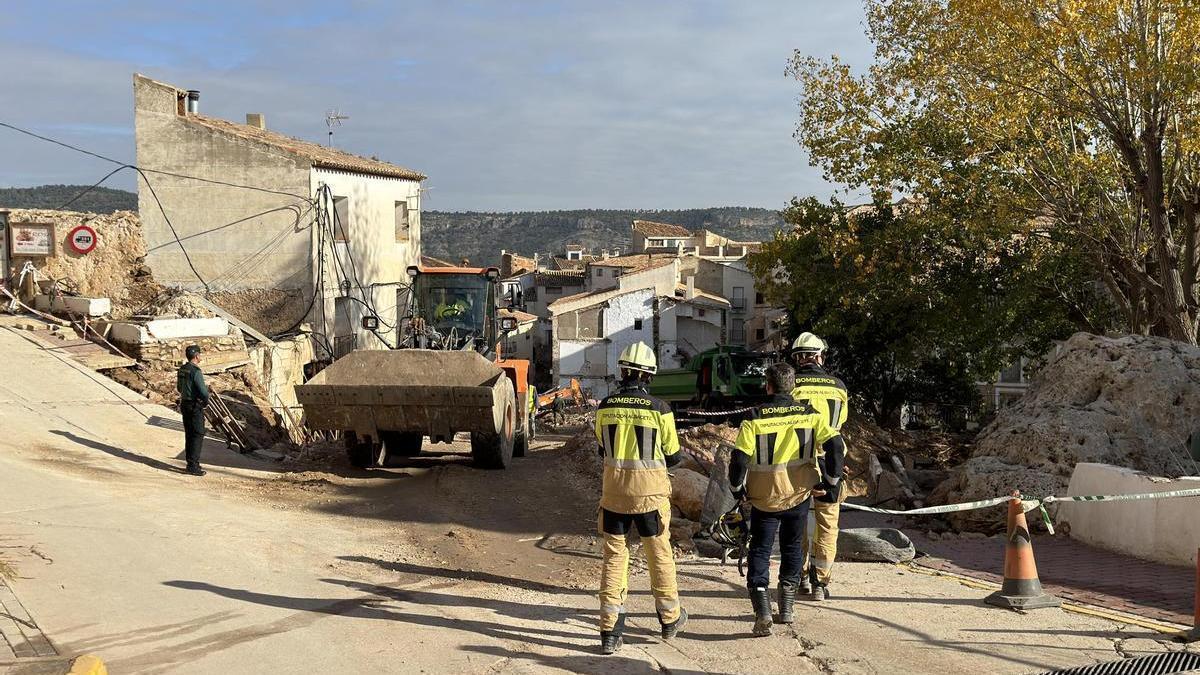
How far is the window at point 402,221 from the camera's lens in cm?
3080

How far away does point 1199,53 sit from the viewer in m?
14.0

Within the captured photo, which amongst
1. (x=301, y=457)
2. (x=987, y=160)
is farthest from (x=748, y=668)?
(x=987, y=160)

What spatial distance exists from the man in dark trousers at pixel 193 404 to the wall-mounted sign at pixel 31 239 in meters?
8.60

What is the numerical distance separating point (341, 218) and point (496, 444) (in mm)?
14590

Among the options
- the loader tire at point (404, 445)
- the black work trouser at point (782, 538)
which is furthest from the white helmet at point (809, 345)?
the loader tire at point (404, 445)

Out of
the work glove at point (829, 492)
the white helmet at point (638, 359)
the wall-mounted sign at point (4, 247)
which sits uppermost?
the wall-mounted sign at point (4, 247)

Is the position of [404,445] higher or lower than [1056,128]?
lower

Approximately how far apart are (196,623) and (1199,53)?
13539mm

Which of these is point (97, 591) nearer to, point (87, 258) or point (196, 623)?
point (196, 623)

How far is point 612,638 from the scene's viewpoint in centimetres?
642

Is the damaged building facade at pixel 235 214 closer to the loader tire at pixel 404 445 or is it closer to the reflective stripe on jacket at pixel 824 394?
the loader tire at pixel 404 445

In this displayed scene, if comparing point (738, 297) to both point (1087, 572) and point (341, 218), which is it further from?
point (1087, 572)

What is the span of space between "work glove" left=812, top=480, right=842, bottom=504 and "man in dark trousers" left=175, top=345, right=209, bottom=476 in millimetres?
7661

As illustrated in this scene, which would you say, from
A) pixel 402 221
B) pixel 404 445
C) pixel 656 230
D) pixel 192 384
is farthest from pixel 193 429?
pixel 656 230
